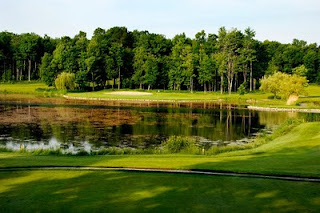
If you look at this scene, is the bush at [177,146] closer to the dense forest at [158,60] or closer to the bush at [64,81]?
the bush at [64,81]

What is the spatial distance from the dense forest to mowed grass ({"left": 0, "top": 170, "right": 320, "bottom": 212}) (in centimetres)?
9401

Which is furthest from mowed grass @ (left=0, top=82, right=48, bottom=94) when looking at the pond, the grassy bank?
the pond

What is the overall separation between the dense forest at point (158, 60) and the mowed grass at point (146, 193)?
308 ft

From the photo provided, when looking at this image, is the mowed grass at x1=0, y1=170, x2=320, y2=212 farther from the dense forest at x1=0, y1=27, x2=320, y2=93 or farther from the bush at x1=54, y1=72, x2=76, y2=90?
the dense forest at x1=0, y1=27, x2=320, y2=93

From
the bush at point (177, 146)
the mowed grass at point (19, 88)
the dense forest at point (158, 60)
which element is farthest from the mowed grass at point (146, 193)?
the dense forest at point (158, 60)

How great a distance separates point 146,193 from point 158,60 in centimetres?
10488

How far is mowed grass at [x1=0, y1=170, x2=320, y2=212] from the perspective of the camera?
9.35 m

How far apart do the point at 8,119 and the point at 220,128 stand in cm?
2650

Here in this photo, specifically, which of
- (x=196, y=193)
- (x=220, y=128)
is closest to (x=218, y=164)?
(x=196, y=193)

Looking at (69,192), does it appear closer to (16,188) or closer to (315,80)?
(16,188)

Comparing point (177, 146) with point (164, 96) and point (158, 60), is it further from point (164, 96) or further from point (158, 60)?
point (158, 60)

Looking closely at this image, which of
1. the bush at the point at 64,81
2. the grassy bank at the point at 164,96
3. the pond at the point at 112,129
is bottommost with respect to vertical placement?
the pond at the point at 112,129

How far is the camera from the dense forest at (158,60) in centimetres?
10850

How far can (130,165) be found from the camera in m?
14.4
